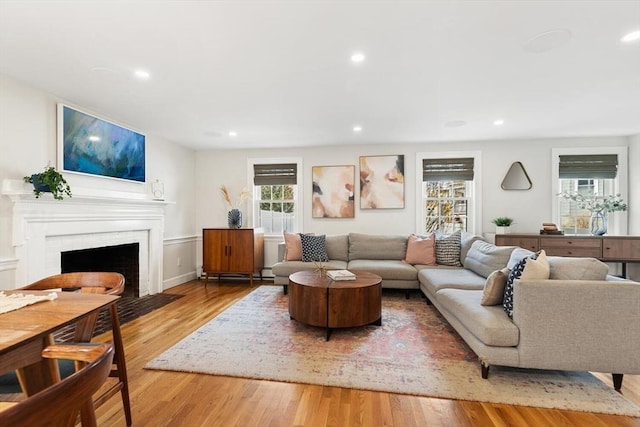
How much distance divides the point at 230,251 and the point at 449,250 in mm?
3334

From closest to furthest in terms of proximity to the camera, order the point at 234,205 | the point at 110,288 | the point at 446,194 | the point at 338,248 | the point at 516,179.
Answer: the point at 110,288, the point at 338,248, the point at 516,179, the point at 446,194, the point at 234,205

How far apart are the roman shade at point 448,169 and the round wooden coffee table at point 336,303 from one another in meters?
2.78

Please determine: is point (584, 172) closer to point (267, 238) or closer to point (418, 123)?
point (418, 123)

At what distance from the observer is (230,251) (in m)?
4.89

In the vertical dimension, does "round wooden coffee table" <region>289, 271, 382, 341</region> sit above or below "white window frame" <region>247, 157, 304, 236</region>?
below

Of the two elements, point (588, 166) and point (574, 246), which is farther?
point (588, 166)

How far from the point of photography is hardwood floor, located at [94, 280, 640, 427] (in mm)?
1694

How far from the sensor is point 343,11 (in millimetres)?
1812

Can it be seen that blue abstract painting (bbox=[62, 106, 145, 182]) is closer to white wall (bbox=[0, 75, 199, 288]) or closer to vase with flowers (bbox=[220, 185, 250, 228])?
white wall (bbox=[0, 75, 199, 288])

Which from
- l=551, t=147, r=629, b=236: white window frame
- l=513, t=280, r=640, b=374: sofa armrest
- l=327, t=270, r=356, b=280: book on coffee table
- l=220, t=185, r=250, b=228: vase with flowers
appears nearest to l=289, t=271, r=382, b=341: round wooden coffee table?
l=327, t=270, r=356, b=280: book on coffee table

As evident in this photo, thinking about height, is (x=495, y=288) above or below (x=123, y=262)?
above

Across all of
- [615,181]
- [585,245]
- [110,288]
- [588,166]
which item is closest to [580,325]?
A: [110,288]

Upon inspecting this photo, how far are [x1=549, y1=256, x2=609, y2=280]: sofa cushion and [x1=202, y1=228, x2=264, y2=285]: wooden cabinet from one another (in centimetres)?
387

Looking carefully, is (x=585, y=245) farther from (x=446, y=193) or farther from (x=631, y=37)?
(x=631, y=37)
